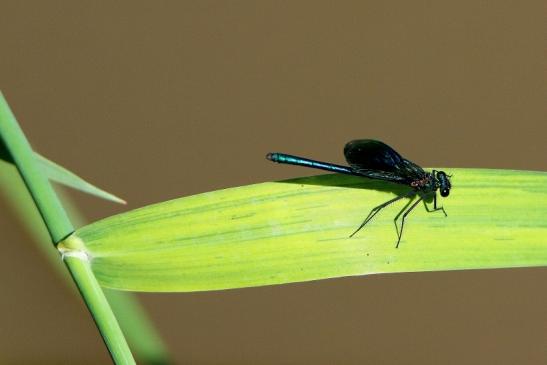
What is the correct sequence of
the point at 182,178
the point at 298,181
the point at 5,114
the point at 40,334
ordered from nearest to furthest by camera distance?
1. the point at 5,114
2. the point at 298,181
3. the point at 40,334
4. the point at 182,178

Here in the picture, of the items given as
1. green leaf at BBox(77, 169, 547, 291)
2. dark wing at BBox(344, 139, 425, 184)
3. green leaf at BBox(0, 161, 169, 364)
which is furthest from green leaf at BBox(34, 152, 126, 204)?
dark wing at BBox(344, 139, 425, 184)

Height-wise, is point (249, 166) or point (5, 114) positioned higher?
point (5, 114)

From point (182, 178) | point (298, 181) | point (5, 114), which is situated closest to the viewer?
point (5, 114)

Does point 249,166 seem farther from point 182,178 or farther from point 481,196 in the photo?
point 481,196

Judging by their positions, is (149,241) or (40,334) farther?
(40,334)

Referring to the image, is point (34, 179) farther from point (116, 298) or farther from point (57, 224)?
point (116, 298)

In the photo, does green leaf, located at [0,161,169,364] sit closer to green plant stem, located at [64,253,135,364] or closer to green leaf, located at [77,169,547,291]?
green leaf, located at [77,169,547,291]

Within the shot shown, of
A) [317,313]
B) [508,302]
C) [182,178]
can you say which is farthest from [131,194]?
[508,302]

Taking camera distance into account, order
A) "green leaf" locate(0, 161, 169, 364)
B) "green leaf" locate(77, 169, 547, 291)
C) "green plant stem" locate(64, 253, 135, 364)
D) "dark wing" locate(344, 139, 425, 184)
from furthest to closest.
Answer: "dark wing" locate(344, 139, 425, 184) → "green leaf" locate(0, 161, 169, 364) → "green leaf" locate(77, 169, 547, 291) → "green plant stem" locate(64, 253, 135, 364)
